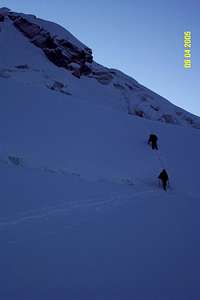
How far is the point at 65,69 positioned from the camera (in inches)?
1971

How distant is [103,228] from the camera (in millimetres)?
7070

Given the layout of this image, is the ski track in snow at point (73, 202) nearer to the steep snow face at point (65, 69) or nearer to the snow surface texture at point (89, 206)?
the snow surface texture at point (89, 206)

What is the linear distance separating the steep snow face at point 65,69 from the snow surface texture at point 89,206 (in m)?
20.3

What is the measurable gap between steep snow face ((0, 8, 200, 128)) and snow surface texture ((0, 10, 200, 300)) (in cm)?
2033

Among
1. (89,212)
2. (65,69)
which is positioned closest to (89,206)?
(89,212)

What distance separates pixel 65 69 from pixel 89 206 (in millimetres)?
43929

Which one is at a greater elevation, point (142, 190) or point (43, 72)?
point (43, 72)

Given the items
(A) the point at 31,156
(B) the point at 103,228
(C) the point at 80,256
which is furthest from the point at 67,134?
(C) the point at 80,256

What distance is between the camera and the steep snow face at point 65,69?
138 ft

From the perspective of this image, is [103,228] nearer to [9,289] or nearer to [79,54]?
[9,289]

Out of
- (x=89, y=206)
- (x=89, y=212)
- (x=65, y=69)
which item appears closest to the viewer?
(x=89, y=212)

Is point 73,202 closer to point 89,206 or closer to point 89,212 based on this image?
point 89,206

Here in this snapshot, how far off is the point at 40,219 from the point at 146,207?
3759mm

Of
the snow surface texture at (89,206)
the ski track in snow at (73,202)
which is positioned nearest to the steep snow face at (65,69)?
the snow surface texture at (89,206)
